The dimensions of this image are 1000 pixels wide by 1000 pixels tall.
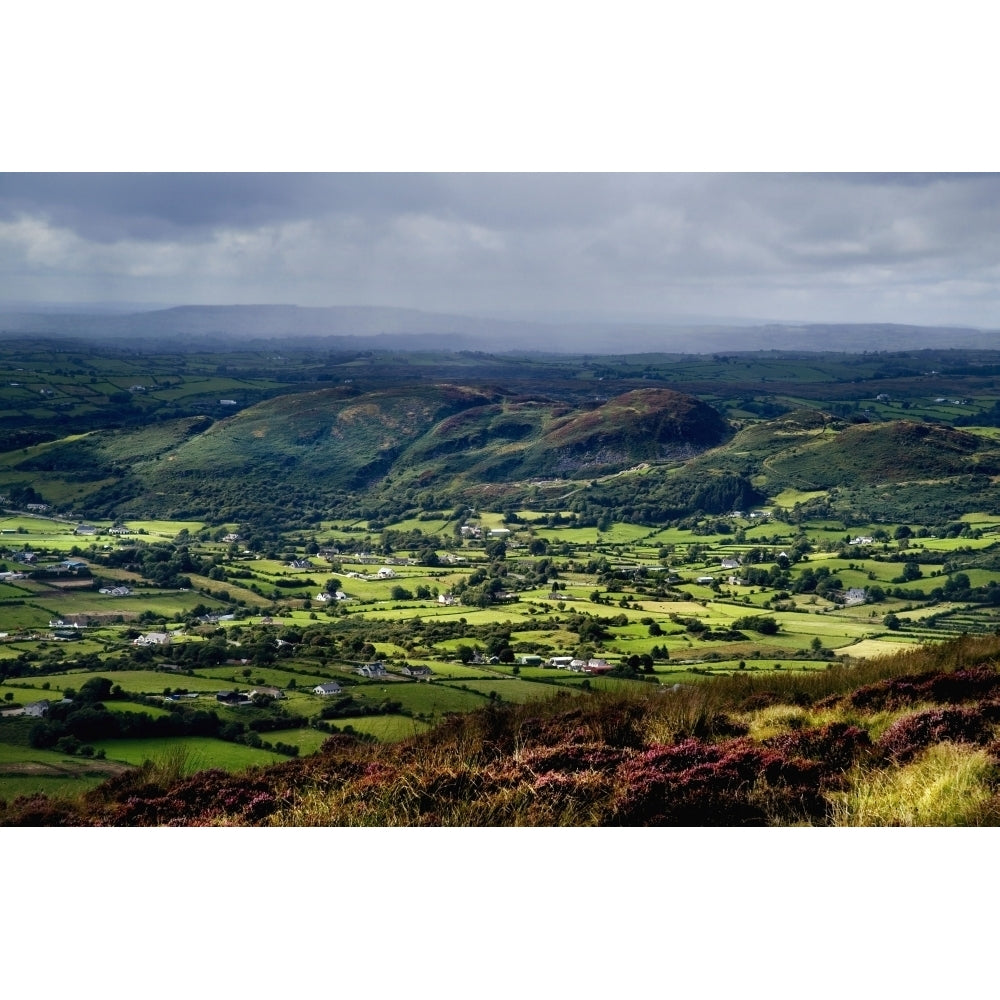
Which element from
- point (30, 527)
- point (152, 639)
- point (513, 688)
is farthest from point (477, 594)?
point (30, 527)

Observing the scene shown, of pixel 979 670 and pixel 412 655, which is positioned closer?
pixel 979 670

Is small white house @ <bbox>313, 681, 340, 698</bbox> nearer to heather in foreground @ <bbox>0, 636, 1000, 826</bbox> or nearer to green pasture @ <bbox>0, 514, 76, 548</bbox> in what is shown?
heather in foreground @ <bbox>0, 636, 1000, 826</bbox>

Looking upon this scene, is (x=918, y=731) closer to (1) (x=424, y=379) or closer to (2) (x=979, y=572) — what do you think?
(2) (x=979, y=572)

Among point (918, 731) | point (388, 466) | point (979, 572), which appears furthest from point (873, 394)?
point (918, 731)

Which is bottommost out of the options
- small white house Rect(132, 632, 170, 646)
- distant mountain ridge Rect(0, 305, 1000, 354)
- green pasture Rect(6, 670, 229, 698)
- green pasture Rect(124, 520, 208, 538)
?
green pasture Rect(6, 670, 229, 698)

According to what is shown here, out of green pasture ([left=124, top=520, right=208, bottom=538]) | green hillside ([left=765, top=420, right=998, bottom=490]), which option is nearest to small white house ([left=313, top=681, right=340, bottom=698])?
green pasture ([left=124, top=520, right=208, bottom=538])

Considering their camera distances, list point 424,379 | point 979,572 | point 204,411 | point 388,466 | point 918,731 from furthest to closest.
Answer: point 424,379, point 204,411, point 388,466, point 979,572, point 918,731
